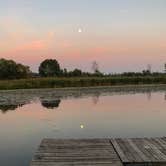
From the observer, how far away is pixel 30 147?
10.8 metres

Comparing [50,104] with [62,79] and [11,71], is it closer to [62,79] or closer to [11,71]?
[62,79]

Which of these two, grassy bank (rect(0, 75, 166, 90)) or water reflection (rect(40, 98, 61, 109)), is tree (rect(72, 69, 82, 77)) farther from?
water reflection (rect(40, 98, 61, 109))

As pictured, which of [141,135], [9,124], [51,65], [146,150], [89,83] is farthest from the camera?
[51,65]

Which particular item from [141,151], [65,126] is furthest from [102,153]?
[65,126]

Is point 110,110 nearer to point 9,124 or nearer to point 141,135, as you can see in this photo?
point 9,124

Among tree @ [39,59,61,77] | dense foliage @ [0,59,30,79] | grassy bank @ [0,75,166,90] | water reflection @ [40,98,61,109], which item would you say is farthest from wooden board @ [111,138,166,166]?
tree @ [39,59,61,77]

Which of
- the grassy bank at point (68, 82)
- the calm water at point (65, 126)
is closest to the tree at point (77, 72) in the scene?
the grassy bank at point (68, 82)

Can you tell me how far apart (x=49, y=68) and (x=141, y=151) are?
62678mm

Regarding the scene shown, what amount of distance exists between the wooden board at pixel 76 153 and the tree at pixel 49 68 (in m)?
59.6

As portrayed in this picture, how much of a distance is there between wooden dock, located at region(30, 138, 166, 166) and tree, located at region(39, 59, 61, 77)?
59.6 metres

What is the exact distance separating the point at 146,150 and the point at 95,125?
5822 mm

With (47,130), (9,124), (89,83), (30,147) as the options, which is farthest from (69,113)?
(89,83)

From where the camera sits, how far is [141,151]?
8.75m

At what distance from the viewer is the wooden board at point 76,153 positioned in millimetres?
7871
